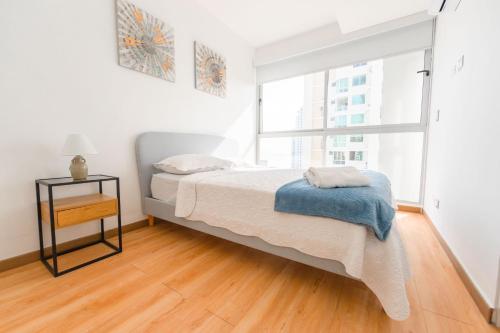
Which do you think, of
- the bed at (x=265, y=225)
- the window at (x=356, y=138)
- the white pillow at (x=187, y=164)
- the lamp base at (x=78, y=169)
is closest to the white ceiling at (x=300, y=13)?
the window at (x=356, y=138)

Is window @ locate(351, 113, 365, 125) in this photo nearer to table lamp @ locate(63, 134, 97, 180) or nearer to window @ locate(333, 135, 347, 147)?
window @ locate(333, 135, 347, 147)

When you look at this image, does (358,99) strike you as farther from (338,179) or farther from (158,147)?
(158,147)

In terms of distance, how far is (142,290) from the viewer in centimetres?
125

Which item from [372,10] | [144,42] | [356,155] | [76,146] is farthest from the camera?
[356,155]

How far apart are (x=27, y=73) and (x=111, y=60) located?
2.06 feet

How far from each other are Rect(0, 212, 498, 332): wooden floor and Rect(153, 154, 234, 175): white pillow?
0.78 meters

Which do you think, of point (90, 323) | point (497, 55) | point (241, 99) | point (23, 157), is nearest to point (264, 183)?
point (90, 323)

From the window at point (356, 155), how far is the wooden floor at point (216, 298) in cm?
171

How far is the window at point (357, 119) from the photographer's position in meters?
3.08

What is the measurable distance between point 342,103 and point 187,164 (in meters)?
2.58

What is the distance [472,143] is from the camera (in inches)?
52.9

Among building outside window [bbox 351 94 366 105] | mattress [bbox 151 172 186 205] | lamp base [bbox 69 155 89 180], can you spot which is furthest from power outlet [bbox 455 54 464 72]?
lamp base [bbox 69 155 89 180]

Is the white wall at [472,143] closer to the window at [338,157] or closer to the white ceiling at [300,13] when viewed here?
the white ceiling at [300,13]

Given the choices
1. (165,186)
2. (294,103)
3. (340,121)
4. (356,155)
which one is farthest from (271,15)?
(165,186)
